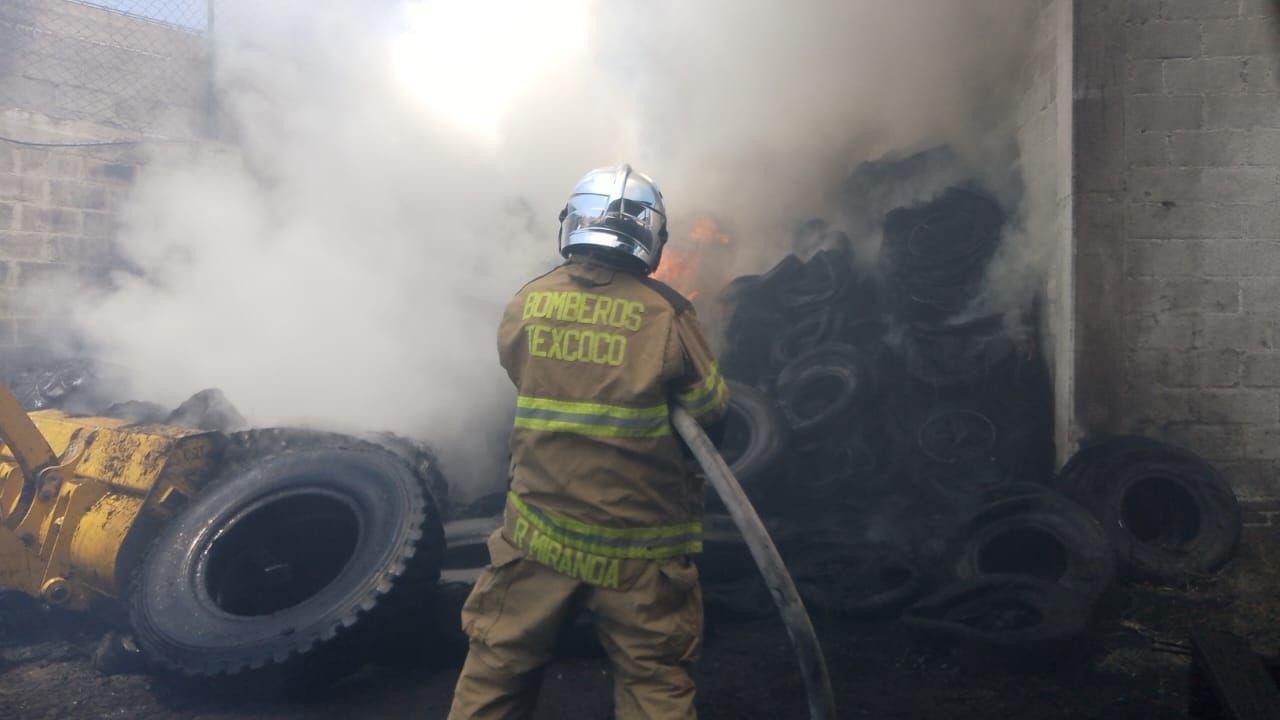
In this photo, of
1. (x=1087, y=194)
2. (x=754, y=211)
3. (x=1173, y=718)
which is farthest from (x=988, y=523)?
(x=754, y=211)

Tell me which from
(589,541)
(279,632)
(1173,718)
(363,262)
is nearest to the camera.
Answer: (589,541)

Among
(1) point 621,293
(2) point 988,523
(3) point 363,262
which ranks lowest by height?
(2) point 988,523

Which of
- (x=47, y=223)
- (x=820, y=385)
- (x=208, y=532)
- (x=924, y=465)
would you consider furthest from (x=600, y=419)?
(x=47, y=223)

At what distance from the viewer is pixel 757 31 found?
9016mm

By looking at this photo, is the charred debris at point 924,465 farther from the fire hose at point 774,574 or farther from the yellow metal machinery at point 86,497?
the fire hose at point 774,574

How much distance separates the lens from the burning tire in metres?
4.32

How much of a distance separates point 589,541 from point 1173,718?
2.50 metres

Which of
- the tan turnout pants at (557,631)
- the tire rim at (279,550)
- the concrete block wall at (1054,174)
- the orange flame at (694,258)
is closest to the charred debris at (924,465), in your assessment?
the concrete block wall at (1054,174)

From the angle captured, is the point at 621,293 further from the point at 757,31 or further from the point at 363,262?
the point at 757,31

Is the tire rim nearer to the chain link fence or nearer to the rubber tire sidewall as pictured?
the rubber tire sidewall

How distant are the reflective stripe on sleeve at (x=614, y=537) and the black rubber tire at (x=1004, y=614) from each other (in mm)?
1932

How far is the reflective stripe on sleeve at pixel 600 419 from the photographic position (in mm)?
2166

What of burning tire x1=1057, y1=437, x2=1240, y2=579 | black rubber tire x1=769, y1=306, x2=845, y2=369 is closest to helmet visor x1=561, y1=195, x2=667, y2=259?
burning tire x1=1057, y1=437, x2=1240, y2=579

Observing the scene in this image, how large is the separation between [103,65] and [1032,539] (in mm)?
9479
